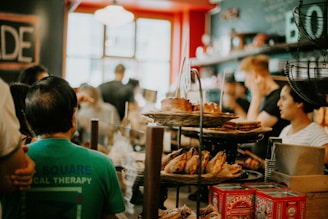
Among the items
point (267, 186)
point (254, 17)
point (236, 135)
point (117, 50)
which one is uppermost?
point (254, 17)

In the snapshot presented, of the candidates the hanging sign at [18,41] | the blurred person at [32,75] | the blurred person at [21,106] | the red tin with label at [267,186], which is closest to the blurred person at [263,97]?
the red tin with label at [267,186]

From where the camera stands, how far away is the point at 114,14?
629cm

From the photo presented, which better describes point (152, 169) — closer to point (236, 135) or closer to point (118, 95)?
point (236, 135)

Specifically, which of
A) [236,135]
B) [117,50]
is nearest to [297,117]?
[236,135]

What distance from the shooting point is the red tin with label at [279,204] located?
1.90 meters

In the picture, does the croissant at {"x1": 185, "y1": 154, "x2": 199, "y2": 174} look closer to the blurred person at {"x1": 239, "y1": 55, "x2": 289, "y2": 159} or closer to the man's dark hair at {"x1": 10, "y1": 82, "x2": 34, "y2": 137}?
the man's dark hair at {"x1": 10, "y1": 82, "x2": 34, "y2": 137}

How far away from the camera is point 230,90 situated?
15.8 ft

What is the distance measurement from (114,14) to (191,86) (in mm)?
4073

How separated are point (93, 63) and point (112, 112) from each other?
5030 millimetres

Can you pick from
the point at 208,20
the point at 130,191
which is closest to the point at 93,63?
the point at 208,20

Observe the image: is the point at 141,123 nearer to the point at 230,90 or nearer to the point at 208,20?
the point at 230,90

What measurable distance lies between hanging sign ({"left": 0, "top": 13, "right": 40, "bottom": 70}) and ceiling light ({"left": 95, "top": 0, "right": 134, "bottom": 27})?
2226mm

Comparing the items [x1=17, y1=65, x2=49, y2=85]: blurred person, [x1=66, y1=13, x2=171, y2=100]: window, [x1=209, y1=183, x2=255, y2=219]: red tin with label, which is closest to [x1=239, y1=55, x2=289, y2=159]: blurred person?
[x1=209, y1=183, x2=255, y2=219]: red tin with label

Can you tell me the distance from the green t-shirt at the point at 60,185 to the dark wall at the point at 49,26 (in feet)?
9.19
